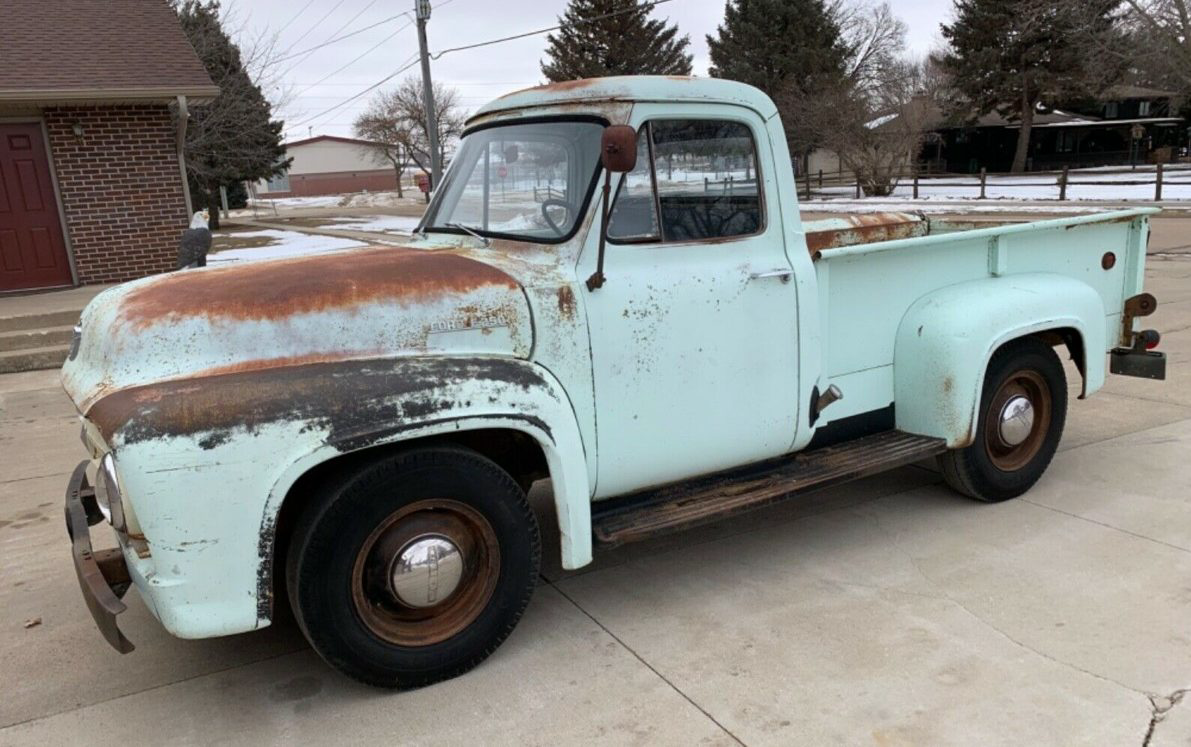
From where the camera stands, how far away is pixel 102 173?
38.8 feet

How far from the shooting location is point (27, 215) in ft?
37.8

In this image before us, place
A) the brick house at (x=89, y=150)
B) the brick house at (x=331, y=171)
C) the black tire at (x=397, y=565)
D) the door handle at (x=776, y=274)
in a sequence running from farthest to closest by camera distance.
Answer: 1. the brick house at (x=331, y=171)
2. the brick house at (x=89, y=150)
3. the door handle at (x=776, y=274)
4. the black tire at (x=397, y=565)

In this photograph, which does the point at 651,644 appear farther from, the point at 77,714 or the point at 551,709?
the point at 77,714

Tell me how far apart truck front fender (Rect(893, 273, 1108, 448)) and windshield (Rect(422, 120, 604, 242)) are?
5.94 ft

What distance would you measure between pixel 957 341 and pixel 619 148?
1999mm

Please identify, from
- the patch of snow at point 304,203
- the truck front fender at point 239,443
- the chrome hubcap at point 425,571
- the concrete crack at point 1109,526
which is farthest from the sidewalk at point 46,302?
the patch of snow at point 304,203

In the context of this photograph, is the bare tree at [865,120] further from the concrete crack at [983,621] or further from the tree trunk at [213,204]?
the concrete crack at [983,621]

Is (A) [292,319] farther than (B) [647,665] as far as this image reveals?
No

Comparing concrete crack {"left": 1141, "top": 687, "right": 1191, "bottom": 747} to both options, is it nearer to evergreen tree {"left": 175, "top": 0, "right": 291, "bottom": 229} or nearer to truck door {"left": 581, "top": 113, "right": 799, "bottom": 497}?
truck door {"left": 581, "top": 113, "right": 799, "bottom": 497}

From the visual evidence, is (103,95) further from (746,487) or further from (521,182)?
(746,487)

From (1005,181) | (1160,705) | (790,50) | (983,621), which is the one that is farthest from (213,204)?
(1005,181)

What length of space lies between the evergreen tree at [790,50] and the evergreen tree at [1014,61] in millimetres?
5692

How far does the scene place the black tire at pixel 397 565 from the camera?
2.88m

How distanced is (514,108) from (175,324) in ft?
5.41
